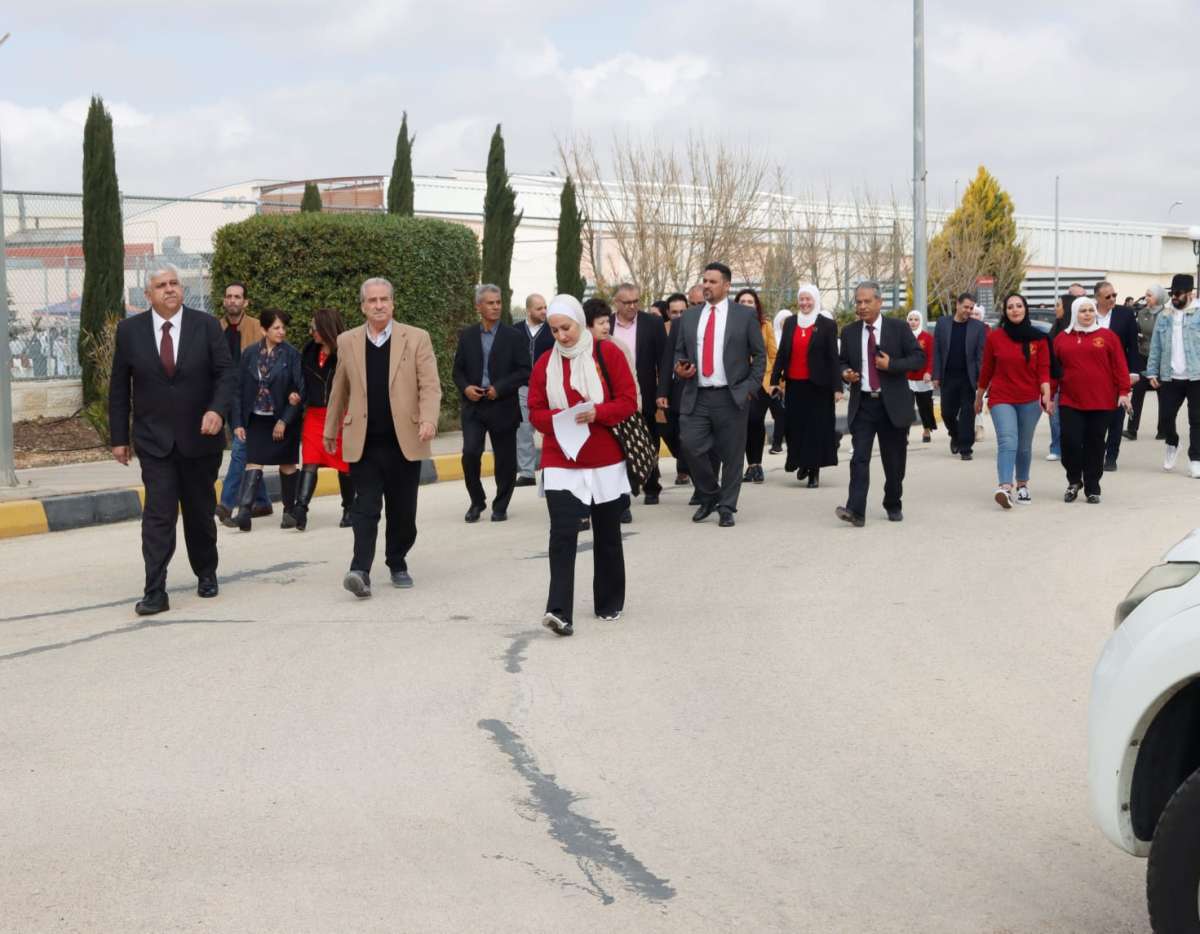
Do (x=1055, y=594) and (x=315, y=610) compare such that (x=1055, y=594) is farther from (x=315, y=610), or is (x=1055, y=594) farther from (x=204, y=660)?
(x=204, y=660)

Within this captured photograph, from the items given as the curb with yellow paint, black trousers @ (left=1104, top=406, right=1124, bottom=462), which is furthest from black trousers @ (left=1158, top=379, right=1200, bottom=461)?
the curb with yellow paint

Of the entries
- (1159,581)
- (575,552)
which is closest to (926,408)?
(575,552)

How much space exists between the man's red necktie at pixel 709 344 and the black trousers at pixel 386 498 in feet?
10.8

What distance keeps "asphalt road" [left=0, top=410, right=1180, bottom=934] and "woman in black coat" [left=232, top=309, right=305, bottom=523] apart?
193cm

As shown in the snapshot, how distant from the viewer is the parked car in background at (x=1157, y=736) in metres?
3.59

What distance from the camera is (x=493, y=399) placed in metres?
13.2

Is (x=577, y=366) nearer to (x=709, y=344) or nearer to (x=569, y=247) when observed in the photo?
(x=709, y=344)

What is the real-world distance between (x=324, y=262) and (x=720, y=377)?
8.02 meters

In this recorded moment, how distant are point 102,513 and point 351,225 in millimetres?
6487

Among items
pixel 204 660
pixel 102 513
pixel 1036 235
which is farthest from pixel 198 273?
pixel 1036 235

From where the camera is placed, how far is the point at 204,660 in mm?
7852

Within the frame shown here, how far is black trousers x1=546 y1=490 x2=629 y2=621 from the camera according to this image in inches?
331

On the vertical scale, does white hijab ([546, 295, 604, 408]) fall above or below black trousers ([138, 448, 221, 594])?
above

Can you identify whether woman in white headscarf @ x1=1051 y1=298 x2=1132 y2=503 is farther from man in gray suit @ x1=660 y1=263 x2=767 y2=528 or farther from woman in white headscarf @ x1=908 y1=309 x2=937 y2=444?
woman in white headscarf @ x1=908 y1=309 x2=937 y2=444
